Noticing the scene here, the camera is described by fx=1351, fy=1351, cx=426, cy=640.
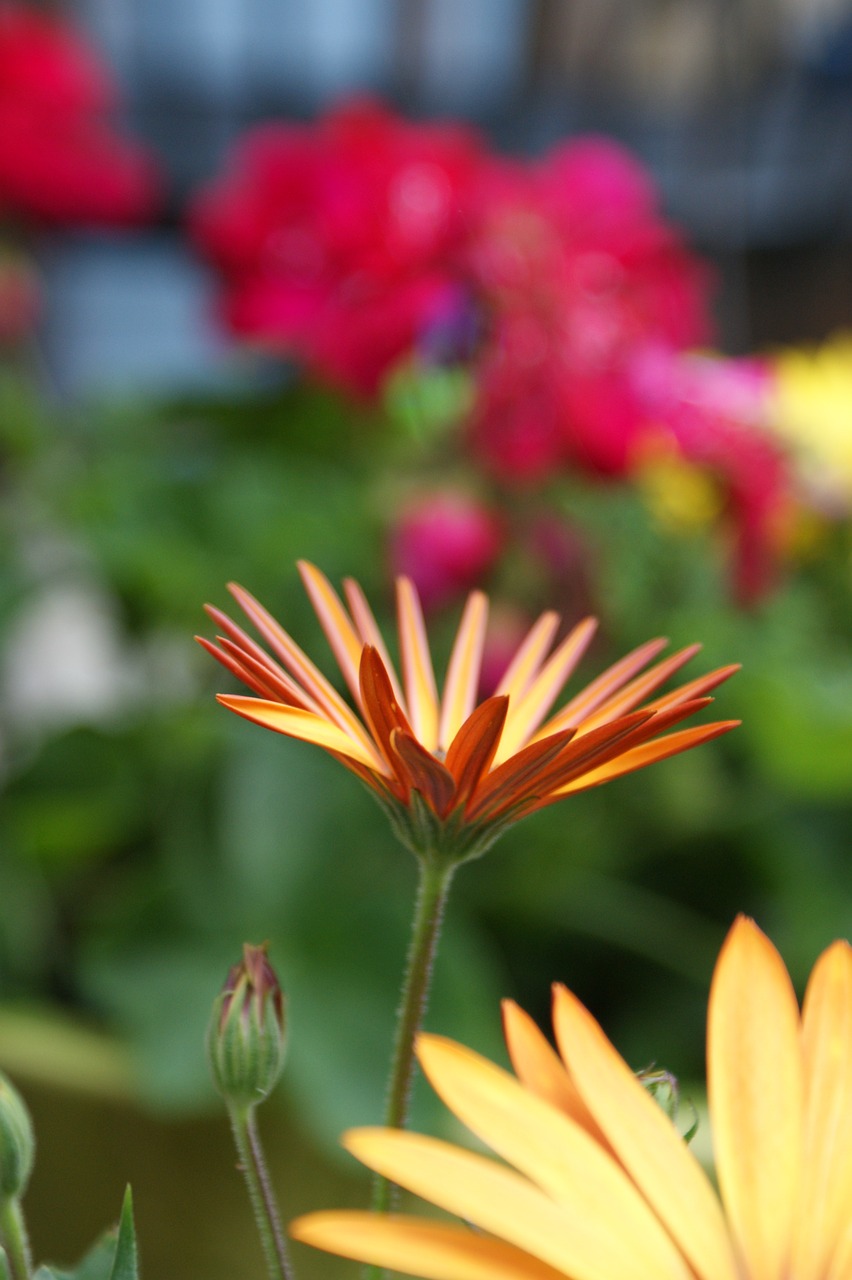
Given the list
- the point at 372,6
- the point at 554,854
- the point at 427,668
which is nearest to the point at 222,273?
the point at 554,854

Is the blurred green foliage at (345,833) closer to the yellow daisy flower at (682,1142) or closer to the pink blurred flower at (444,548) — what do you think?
the pink blurred flower at (444,548)

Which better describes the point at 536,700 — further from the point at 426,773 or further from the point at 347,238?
the point at 347,238

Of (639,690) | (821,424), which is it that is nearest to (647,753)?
(639,690)

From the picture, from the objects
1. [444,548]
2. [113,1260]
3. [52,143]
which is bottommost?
[113,1260]

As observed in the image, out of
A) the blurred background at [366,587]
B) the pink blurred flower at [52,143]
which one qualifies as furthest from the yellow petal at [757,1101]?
the pink blurred flower at [52,143]

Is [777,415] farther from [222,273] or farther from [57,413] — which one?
[57,413]

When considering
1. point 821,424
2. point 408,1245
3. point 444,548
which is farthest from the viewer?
point 821,424

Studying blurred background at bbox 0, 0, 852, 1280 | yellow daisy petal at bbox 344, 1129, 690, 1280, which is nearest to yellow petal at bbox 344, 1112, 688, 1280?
yellow daisy petal at bbox 344, 1129, 690, 1280
